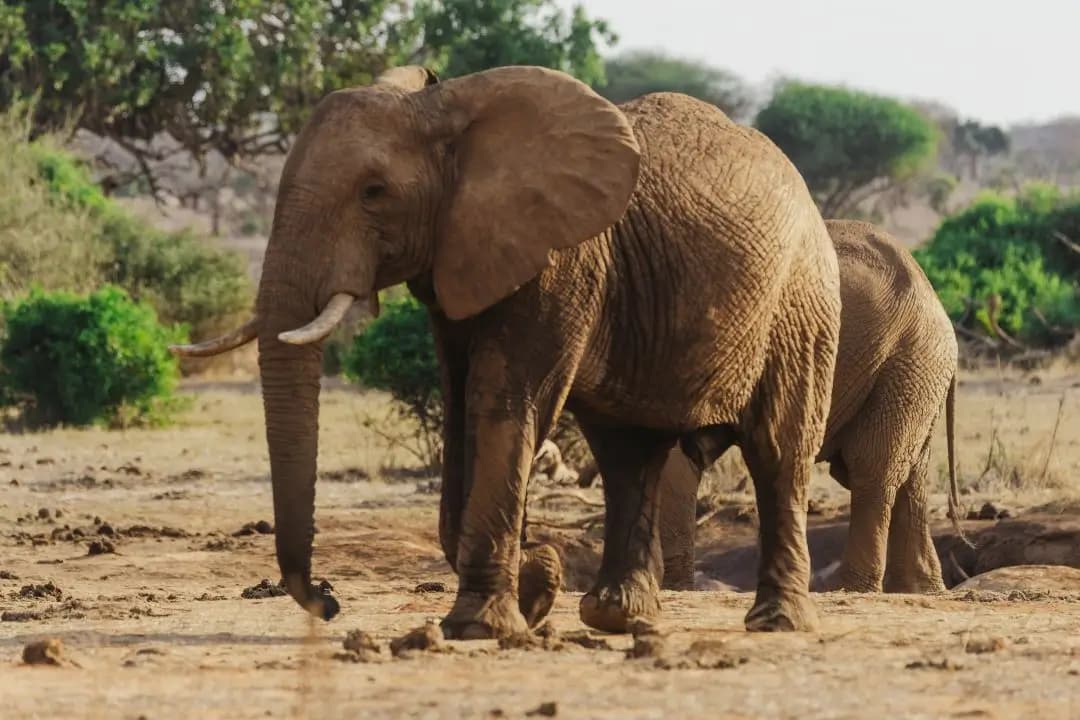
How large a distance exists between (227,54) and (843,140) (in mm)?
19976

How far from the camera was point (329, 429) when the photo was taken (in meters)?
19.6

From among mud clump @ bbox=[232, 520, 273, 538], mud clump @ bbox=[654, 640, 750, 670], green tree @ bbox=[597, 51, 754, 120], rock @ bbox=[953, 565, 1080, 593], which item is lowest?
mud clump @ bbox=[232, 520, 273, 538]

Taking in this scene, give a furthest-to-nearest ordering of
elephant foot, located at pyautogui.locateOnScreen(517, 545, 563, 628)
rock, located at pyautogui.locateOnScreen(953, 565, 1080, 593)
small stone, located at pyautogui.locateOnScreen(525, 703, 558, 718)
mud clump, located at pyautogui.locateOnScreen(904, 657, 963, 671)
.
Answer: rock, located at pyautogui.locateOnScreen(953, 565, 1080, 593)
elephant foot, located at pyautogui.locateOnScreen(517, 545, 563, 628)
mud clump, located at pyautogui.locateOnScreen(904, 657, 963, 671)
small stone, located at pyautogui.locateOnScreen(525, 703, 558, 718)

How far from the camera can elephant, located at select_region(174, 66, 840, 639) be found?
6543 mm

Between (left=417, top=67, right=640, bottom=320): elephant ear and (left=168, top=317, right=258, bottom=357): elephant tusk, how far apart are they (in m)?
0.61

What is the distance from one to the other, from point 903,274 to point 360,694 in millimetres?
5940

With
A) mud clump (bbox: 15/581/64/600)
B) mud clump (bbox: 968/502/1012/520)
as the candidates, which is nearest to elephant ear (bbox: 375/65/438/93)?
mud clump (bbox: 15/581/64/600)

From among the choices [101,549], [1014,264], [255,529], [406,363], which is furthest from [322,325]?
[1014,264]

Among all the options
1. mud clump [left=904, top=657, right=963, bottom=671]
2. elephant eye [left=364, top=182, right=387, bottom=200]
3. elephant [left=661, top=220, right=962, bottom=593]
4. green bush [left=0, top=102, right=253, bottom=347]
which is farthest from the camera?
green bush [left=0, top=102, right=253, bottom=347]

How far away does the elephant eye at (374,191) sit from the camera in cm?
669

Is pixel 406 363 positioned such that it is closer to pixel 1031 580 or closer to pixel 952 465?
pixel 952 465

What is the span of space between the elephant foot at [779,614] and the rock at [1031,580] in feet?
7.34

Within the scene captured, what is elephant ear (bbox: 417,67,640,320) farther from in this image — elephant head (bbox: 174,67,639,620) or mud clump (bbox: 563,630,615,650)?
mud clump (bbox: 563,630,615,650)

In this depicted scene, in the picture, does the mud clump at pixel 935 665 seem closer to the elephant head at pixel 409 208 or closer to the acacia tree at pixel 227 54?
the elephant head at pixel 409 208
